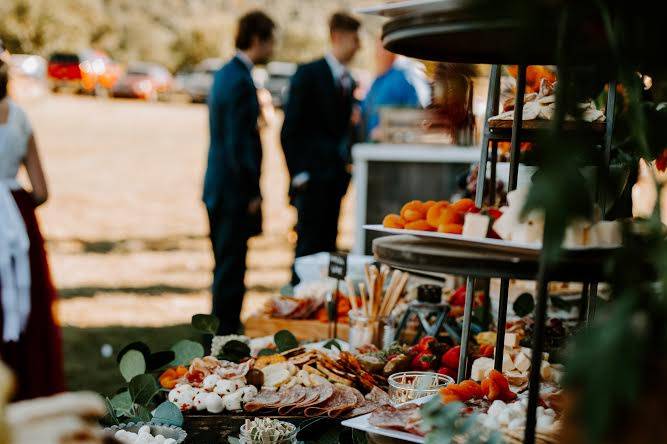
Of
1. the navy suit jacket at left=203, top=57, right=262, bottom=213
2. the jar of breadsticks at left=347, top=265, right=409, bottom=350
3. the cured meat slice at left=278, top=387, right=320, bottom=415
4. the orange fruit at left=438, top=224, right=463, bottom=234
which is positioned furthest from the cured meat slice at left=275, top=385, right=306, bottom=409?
the navy suit jacket at left=203, top=57, right=262, bottom=213

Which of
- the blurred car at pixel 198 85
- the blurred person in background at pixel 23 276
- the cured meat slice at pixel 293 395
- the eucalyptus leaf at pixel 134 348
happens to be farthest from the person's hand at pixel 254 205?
the blurred car at pixel 198 85

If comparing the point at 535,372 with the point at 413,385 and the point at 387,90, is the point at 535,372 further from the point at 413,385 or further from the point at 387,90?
the point at 387,90

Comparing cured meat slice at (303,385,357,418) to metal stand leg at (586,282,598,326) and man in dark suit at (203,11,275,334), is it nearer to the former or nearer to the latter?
metal stand leg at (586,282,598,326)

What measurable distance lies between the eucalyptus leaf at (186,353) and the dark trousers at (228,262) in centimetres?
196

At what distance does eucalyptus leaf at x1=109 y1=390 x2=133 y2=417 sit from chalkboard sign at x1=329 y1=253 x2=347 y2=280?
923mm

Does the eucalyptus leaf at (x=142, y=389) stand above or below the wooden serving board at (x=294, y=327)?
above

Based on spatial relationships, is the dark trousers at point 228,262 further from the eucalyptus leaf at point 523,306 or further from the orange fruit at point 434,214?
the orange fruit at point 434,214

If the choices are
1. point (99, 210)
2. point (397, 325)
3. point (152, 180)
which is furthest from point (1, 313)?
point (152, 180)

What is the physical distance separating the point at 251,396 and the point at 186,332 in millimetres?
3283

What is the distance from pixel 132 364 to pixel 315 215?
123 inches

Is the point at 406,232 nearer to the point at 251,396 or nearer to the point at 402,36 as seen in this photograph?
the point at 402,36

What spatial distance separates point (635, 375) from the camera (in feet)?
2.60

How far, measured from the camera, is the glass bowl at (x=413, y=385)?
173cm

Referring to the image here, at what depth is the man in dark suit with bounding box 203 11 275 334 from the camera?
426cm
